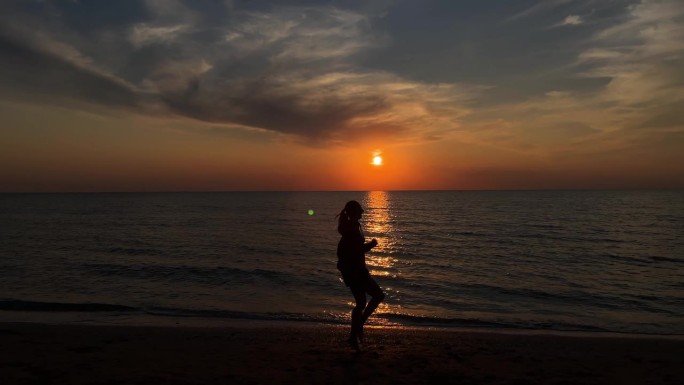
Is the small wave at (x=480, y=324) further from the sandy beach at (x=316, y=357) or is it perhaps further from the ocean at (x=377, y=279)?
the sandy beach at (x=316, y=357)

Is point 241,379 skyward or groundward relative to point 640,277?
skyward

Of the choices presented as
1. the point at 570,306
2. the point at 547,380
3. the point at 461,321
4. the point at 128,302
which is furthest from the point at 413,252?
the point at 547,380

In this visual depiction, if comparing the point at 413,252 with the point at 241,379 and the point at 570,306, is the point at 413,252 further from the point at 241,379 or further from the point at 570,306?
the point at 241,379

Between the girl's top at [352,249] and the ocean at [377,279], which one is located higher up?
the girl's top at [352,249]

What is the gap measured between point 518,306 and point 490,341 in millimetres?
5760

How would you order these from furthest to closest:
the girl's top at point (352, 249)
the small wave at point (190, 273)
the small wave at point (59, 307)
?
1. the small wave at point (190, 273)
2. the small wave at point (59, 307)
3. the girl's top at point (352, 249)

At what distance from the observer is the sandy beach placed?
6.58m

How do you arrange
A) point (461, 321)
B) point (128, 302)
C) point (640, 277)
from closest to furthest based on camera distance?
1. point (461, 321)
2. point (128, 302)
3. point (640, 277)

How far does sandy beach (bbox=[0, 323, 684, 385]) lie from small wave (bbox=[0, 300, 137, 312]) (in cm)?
283

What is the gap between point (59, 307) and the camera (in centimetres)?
1311

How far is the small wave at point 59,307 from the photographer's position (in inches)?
508

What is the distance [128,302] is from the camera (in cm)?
1393

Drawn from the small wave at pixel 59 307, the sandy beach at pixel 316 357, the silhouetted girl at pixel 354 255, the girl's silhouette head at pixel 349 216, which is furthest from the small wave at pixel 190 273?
the girl's silhouette head at pixel 349 216

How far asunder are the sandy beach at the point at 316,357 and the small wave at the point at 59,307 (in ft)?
9.30
